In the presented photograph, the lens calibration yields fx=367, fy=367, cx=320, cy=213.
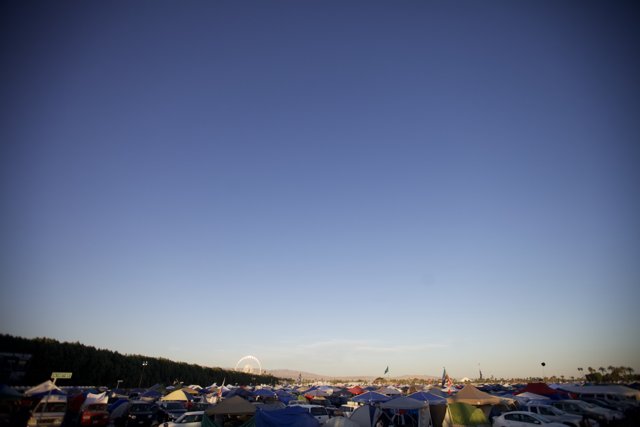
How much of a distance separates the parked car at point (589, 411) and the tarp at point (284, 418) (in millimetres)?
16210

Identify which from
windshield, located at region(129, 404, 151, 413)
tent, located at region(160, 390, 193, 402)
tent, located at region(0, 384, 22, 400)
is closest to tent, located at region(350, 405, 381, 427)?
windshield, located at region(129, 404, 151, 413)

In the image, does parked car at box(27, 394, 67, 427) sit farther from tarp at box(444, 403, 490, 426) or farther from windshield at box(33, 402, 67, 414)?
tarp at box(444, 403, 490, 426)

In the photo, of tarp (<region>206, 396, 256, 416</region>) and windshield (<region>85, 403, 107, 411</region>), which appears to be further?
windshield (<region>85, 403, 107, 411</region>)

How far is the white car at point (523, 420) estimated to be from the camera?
702 inches

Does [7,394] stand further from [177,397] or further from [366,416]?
[177,397]

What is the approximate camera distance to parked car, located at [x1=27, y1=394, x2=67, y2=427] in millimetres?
20219

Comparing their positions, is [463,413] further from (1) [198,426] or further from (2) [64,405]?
(2) [64,405]

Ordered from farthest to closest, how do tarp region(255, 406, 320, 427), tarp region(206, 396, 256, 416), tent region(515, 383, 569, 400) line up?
1. tent region(515, 383, 569, 400)
2. tarp region(206, 396, 256, 416)
3. tarp region(255, 406, 320, 427)

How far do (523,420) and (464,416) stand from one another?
13.2ft

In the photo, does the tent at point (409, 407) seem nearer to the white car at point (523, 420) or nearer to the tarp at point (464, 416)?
the tarp at point (464, 416)

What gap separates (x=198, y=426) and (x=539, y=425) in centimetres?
1703

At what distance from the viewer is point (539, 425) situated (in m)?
17.9

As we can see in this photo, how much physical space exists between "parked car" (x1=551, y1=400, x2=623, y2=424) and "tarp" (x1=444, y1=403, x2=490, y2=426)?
5.43 meters

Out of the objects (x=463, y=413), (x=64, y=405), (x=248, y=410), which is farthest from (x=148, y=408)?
(x=463, y=413)
